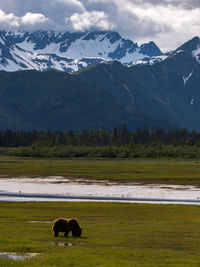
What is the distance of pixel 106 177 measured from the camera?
116688 mm

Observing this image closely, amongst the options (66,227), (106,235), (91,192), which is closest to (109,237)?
(106,235)

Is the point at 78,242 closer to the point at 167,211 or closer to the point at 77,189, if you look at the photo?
the point at 167,211

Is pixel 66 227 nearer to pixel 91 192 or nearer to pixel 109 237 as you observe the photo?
pixel 109 237

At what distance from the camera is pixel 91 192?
277 feet

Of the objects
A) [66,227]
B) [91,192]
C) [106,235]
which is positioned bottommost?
[91,192]

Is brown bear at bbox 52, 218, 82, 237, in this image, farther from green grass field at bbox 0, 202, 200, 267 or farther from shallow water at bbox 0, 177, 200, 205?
shallow water at bbox 0, 177, 200, 205

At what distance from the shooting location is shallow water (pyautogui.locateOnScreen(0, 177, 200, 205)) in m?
74.1

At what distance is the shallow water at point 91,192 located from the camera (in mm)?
74062

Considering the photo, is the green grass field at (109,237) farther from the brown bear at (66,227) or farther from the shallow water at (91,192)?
the shallow water at (91,192)

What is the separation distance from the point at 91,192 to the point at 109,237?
4763cm

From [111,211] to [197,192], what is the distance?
30405 mm

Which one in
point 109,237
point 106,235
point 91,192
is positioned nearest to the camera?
point 109,237

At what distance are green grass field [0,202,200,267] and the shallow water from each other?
15.7 meters

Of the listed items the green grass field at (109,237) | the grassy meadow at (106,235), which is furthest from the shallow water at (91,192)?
the green grass field at (109,237)
